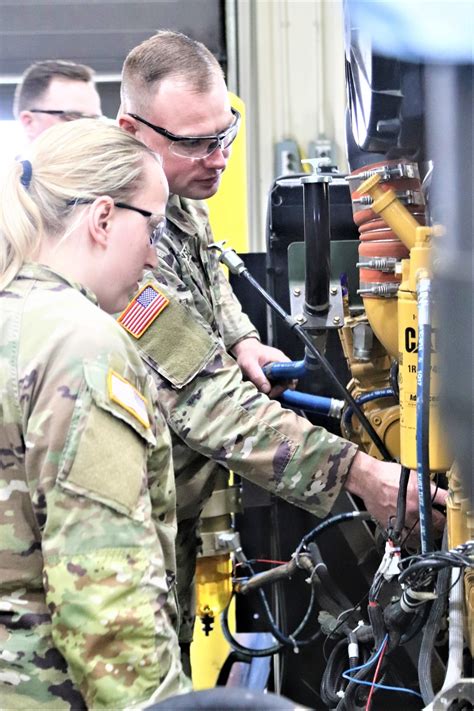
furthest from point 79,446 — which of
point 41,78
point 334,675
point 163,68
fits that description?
point 41,78

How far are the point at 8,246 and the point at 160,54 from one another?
80cm

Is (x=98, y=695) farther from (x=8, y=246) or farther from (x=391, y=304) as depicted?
(x=391, y=304)

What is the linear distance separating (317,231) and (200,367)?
0.32 metres

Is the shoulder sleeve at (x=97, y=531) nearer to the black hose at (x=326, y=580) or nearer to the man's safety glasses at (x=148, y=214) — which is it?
the man's safety glasses at (x=148, y=214)

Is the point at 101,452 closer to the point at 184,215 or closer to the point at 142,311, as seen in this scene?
the point at 142,311

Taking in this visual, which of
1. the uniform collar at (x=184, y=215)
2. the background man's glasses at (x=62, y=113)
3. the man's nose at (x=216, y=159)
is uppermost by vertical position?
the background man's glasses at (x=62, y=113)

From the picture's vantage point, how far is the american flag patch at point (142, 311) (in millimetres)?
1672

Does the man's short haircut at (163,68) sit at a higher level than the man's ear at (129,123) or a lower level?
higher

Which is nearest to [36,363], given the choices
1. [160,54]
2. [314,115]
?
[160,54]

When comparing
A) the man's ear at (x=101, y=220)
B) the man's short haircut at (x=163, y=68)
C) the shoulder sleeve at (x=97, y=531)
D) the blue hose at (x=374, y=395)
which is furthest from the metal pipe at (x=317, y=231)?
the shoulder sleeve at (x=97, y=531)

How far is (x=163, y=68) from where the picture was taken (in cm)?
178

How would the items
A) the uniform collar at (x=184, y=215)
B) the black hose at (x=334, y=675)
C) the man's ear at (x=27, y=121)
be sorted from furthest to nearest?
the man's ear at (x=27, y=121) → the uniform collar at (x=184, y=215) → the black hose at (x=334, y=675)

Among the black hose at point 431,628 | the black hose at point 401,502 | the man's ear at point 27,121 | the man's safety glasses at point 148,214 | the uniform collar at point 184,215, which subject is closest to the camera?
the man's safety glasses at point 148,214

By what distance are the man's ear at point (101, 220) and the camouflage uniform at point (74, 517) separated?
0.25 feet
